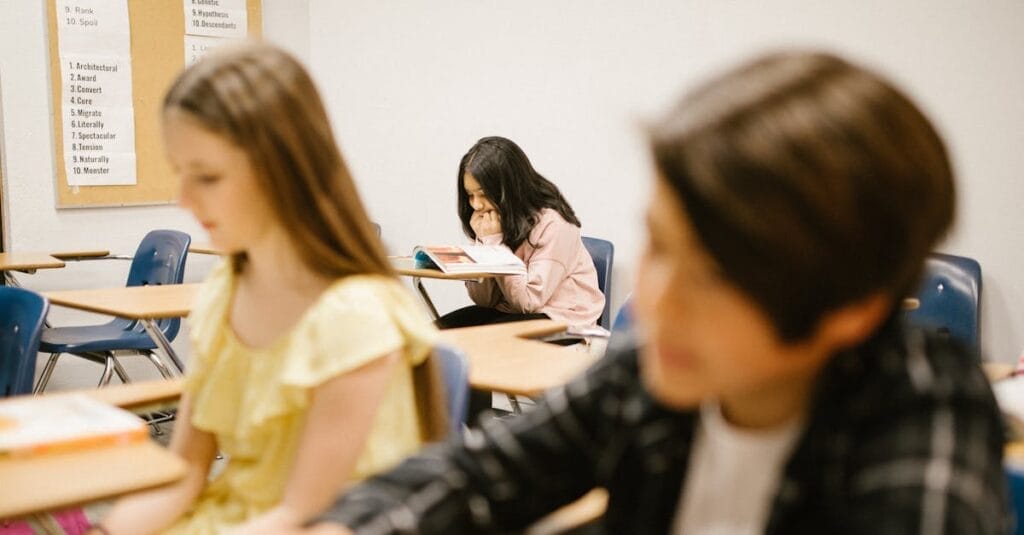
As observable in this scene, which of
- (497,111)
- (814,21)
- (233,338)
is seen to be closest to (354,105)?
(497,111)

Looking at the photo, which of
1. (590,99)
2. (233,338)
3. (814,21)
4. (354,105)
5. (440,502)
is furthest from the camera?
(354,105)

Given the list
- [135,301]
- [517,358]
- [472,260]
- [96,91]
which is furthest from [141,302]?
[96,91]

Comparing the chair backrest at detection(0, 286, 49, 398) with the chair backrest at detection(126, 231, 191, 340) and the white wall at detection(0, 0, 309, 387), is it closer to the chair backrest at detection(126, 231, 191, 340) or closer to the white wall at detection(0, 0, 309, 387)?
the chair backrest at detection(126, 231, 191, 340)

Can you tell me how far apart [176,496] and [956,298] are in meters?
2.64

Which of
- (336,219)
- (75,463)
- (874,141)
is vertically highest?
(874,141)

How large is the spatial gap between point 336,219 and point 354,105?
4.42 metres

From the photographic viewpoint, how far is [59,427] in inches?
45.3

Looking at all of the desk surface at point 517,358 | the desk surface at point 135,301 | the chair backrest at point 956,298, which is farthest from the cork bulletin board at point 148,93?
the chair backrest at point 956,298

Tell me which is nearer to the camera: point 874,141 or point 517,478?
point 874,141

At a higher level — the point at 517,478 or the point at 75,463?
the point at 517,478

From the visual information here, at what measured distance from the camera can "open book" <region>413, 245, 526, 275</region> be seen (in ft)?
10.6

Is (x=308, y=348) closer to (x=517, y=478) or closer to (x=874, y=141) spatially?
(x=517, y=478)

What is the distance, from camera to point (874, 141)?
0.55 m

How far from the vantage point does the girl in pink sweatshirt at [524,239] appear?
3488 millimetres
